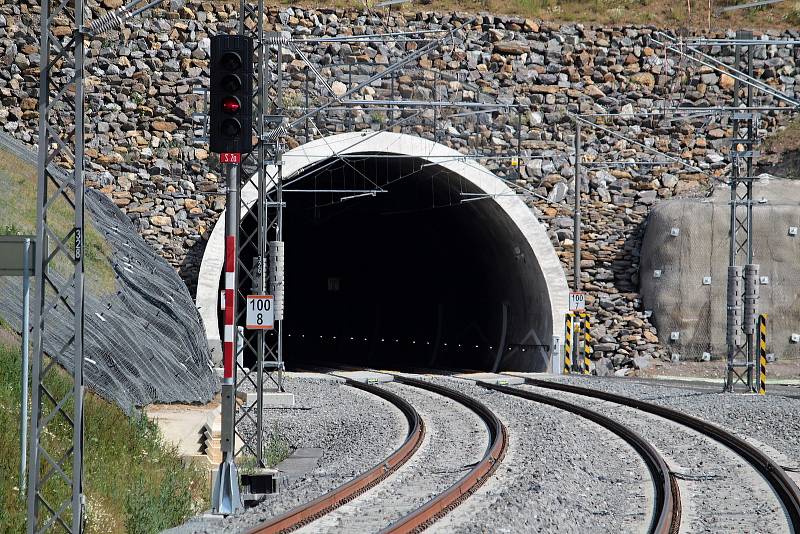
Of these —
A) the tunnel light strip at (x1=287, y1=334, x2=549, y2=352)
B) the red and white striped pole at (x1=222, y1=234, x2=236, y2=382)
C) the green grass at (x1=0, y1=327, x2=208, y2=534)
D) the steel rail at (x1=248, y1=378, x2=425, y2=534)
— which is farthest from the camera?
the tunnel light strip at (x1=287, y1=334, x2=549, y2=352)

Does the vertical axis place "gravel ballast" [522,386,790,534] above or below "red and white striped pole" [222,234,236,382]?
below

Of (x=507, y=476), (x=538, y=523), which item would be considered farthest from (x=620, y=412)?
(x=538, y=523)

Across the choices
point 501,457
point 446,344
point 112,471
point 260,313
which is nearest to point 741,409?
point 501,457

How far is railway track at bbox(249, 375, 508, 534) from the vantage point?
473 inches

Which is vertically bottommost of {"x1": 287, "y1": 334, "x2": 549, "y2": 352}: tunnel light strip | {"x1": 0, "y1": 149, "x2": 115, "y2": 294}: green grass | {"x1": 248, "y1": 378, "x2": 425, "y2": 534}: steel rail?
{"x1": 248, "y1": 378, "x2": 425, "y2": 534}: steel rail

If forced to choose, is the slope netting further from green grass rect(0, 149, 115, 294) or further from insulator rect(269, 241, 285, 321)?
insulator rect(269, 241, 285, 321)

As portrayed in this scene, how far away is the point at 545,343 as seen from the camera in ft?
118

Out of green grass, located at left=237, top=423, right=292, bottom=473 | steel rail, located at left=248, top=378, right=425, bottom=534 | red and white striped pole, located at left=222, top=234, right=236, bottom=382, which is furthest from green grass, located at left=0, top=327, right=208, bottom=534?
green grass, located at left=237, top=423, right=292, bottom=473

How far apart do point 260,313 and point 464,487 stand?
3.75m

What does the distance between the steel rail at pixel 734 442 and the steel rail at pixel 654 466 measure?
1.18 m

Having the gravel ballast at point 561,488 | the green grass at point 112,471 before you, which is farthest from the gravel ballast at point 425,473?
the green grass at point 112,471

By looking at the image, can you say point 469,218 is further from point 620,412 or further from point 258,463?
point 258,463

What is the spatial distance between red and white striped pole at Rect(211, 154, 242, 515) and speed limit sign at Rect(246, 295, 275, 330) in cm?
232

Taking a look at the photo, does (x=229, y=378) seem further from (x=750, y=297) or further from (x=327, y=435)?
(x=750, y=297)
